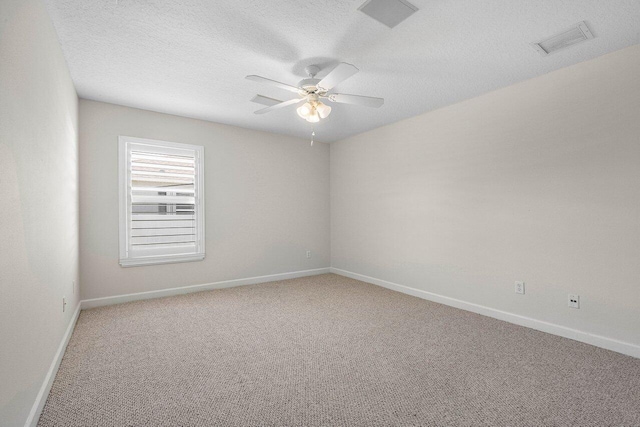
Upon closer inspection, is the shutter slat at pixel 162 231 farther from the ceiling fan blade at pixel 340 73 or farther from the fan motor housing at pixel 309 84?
the ceiling fan blade at pixel 340 73

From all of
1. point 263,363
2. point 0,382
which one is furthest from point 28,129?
point 263,363

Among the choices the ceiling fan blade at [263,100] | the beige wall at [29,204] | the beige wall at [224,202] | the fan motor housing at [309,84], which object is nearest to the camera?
the beige wall at [29,204]

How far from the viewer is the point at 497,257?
128 inches

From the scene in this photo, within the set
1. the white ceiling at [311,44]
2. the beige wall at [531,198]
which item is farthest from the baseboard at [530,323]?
the white ceiling at [311,44]

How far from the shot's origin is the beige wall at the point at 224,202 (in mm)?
3592

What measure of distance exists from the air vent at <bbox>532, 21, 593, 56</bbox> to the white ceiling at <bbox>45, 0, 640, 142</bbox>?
5 cm

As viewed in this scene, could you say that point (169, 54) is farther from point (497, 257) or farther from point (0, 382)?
point (497, 257)

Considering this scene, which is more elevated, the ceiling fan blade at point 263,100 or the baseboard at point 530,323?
the ceiling fan blade at point 263,100

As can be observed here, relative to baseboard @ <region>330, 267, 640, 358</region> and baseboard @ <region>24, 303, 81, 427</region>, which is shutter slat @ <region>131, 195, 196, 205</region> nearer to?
baseboard @ <region>24, 303, 81, 427</region>

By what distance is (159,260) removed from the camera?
157 inches

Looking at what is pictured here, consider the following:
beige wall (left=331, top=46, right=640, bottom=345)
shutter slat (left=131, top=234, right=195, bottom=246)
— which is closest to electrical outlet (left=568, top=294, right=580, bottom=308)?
beige wall (left=331, top=46, right=640, bottom=345)

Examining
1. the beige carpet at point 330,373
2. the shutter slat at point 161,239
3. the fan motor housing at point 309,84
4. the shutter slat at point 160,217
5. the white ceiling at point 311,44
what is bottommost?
the beige carpet at point 330,373

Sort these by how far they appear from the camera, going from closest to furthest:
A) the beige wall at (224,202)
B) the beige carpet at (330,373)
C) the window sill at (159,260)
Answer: the beige carpet at (330,373) → the beige wall at (224,202) → the window sill at (159,260)

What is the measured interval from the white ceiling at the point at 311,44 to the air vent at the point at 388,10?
0.19 ft
